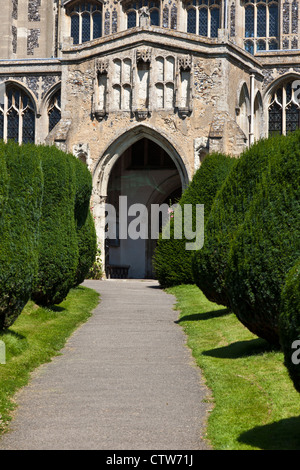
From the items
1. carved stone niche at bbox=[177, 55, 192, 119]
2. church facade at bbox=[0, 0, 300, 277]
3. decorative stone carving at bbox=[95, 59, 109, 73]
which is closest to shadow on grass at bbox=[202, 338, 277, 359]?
church facade at bbox=[0, 0, 300, 277]

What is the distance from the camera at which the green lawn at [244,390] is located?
6.57 metres

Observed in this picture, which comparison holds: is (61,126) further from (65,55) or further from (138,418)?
(138,418)

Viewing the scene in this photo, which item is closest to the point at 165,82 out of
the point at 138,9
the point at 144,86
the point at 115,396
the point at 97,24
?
the point at 144,86

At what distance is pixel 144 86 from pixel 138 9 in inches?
354

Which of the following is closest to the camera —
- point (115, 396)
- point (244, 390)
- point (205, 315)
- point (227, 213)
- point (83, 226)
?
point (115, 396)

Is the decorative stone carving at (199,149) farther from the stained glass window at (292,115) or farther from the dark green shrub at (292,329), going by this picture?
the dark green shrub at (292,329)

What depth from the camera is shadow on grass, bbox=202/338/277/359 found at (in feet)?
34.9

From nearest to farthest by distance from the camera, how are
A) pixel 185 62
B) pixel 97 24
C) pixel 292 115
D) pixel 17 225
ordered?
1. pixel 17 225
2. pixel 185 62
3. pixel 292 115
4. pixel 97 24

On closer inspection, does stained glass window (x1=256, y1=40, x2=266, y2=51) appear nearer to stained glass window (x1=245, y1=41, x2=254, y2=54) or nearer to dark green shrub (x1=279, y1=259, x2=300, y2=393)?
stained glass window (x1=245, y1=41, x2=254, y2=54)

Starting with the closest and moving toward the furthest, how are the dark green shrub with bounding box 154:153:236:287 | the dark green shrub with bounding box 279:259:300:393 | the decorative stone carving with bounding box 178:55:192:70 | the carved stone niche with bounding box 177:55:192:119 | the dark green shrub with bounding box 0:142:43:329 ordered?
1. the dark green shrub with bounding box 279:259:300:393
2. the dark green shrub with bounding box 0:142:43:329
3. the dark green shrub with bounding box 154:153:236:287
4. the carved stone niche with bounding box 177:55:192:119
5. the decorative stone carving with bounding box 178:55:192:70

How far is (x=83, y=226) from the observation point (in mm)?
19453

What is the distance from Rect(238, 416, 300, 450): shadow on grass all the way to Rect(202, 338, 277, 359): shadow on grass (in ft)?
11.4

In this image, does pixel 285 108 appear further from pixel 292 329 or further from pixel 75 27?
pixel 292 329

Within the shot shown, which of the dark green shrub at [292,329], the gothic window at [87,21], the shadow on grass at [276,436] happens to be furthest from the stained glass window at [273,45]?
the dark green shrub at [292,329]
